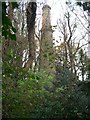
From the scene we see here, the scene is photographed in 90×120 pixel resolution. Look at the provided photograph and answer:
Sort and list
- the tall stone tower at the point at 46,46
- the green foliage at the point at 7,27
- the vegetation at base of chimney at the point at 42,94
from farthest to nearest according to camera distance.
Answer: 1. the tall stone tower at the point at 46,46
2. the vegetation at base of chimney at the point at 42,94
3. the green foliage at the point at 7,27

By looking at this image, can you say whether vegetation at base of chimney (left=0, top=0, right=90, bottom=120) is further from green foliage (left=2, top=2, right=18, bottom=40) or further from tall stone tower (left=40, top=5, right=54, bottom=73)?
green foliage (left=2, top=2, right=18, bottom=40)

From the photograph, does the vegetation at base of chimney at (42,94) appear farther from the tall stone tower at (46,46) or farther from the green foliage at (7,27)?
the green foliage at (7,27)

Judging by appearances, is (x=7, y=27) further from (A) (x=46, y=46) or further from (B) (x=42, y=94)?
(A) (x=46, y=46)

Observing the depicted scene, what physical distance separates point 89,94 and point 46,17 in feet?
21.7

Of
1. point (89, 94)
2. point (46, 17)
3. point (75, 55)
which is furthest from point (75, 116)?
point (46, 17)

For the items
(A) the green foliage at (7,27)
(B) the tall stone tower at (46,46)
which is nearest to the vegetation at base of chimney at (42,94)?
(B) the tall stone tower at (46,46)

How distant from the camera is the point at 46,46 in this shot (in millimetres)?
9961

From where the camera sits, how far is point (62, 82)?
7527 millimetres

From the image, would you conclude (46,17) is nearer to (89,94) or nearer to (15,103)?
(15,103)

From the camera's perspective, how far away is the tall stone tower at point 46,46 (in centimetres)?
966

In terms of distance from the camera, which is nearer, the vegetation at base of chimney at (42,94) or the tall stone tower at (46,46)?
the vegetation at base of chimney at (42,94)

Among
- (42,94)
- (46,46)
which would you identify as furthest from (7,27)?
(46,46)

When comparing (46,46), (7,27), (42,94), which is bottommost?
(42,94)

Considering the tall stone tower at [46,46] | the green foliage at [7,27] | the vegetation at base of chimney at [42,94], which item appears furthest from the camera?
the tall stone tower at [46,46]
